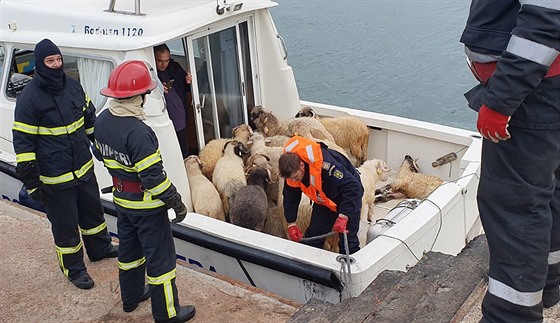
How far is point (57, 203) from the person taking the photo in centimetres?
424

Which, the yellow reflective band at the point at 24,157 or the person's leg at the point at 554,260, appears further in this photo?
the yellow reflective band at the point at 24,157

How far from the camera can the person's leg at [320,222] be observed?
493 cm

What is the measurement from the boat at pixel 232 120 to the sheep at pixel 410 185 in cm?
22

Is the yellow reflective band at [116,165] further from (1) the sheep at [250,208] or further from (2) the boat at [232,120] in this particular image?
(1) the sheep at [250,208]

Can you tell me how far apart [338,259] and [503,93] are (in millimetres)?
2391

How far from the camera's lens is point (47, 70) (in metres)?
3.99

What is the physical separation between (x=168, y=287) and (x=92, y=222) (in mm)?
1077

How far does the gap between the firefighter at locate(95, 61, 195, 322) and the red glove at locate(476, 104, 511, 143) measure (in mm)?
Answer: 1922

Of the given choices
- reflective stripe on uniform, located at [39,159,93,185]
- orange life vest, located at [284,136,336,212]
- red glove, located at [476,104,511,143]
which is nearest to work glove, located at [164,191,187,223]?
reflective stripe on uniform, located at [39,159,93,185]

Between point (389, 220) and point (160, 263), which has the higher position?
point (160, 263)

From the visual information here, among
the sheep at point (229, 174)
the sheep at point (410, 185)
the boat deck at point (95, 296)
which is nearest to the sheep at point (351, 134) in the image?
the sheep at point (410, 185)

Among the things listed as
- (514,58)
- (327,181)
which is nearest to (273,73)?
(327,181)

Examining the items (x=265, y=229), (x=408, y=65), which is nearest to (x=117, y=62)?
(x=265, y=229)

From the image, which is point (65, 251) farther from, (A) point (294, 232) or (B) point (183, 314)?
(A) point (294, 232)
